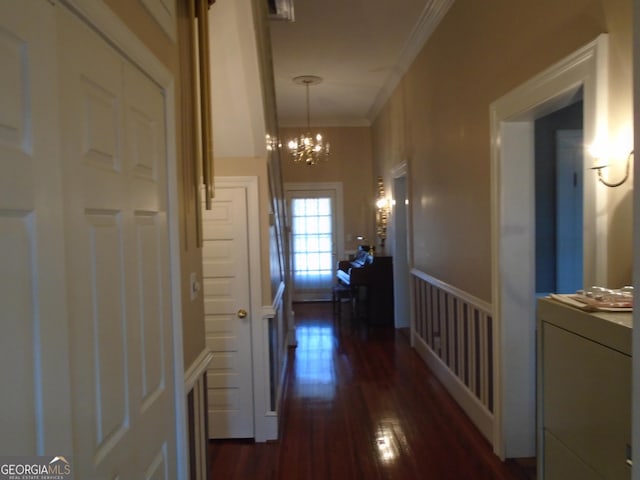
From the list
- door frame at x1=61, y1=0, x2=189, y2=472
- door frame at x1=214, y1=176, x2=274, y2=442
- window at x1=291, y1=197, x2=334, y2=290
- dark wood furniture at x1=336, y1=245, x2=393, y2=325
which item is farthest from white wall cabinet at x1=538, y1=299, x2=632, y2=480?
window at x1=291, y1=197, x2=334, y2=290

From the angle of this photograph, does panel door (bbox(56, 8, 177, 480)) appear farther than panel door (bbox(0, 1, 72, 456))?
Yes

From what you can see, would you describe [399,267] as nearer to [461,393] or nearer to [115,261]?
[461,393]

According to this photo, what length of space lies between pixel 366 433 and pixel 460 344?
1.02 meters

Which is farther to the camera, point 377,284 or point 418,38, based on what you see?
point 377,284

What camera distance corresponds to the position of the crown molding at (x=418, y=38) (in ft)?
12.2

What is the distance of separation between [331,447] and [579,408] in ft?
6.28

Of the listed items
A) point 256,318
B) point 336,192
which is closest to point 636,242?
point 256,318

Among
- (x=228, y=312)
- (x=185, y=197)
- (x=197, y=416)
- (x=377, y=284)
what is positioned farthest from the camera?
(x=377, y=284)

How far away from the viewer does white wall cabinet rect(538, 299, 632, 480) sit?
126 cm

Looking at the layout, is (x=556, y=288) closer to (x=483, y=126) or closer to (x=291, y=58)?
(x=483, y=126)

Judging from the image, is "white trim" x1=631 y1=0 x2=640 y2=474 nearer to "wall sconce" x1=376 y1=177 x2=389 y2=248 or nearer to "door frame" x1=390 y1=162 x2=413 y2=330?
"door frame" x1=390 y1=162 x2=413 y2=330

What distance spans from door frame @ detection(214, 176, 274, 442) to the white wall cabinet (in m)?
1.84

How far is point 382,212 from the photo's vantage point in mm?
6863

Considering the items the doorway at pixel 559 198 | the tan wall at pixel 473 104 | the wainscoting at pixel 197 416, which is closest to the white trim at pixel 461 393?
the tan wall at pixel 473 104
